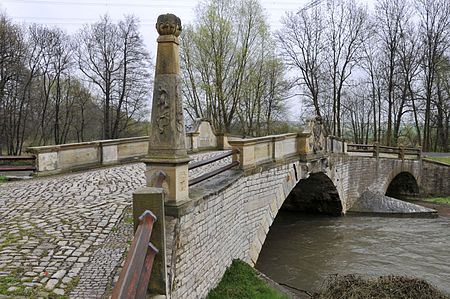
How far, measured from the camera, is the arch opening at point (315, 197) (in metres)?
17.1

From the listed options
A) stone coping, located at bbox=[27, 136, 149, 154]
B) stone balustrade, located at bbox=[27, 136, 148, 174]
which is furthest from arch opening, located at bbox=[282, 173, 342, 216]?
stone coping, located at bbox=[27, 136, 149, 154]

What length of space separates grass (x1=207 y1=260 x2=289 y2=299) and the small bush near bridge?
1.09 meters

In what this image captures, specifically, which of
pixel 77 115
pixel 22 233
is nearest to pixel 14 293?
pixel 22 233

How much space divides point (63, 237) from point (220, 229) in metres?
2.98

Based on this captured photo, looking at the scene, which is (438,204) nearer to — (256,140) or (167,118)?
(256,140)

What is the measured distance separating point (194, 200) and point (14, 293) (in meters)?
2.76

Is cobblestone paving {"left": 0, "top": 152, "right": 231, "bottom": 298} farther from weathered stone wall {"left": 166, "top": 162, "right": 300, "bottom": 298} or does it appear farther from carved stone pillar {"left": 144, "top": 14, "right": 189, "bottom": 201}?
carved stone pillar {"left": 144, "top": 14, "right": 189, "bottom": 201}

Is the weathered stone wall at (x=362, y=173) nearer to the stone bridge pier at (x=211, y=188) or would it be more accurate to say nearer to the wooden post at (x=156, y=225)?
the stone bridge pier at (x=211, y=188)

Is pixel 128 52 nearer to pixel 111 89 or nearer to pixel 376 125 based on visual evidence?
pixel 111 89

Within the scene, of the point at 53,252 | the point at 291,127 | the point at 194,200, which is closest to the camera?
the point at 53,252

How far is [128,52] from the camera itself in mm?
27516

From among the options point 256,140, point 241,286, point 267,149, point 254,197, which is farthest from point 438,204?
point 241,286

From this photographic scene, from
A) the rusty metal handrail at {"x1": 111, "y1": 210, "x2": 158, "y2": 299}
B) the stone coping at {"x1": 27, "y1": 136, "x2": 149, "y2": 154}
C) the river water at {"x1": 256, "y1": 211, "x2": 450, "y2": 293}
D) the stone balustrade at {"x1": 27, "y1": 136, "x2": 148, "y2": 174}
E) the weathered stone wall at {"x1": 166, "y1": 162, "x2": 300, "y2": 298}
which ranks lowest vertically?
the river water at {"x1": 256, "y1": 211, "x2": 450, "y2": 293}

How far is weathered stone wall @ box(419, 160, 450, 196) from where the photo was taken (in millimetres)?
22906
